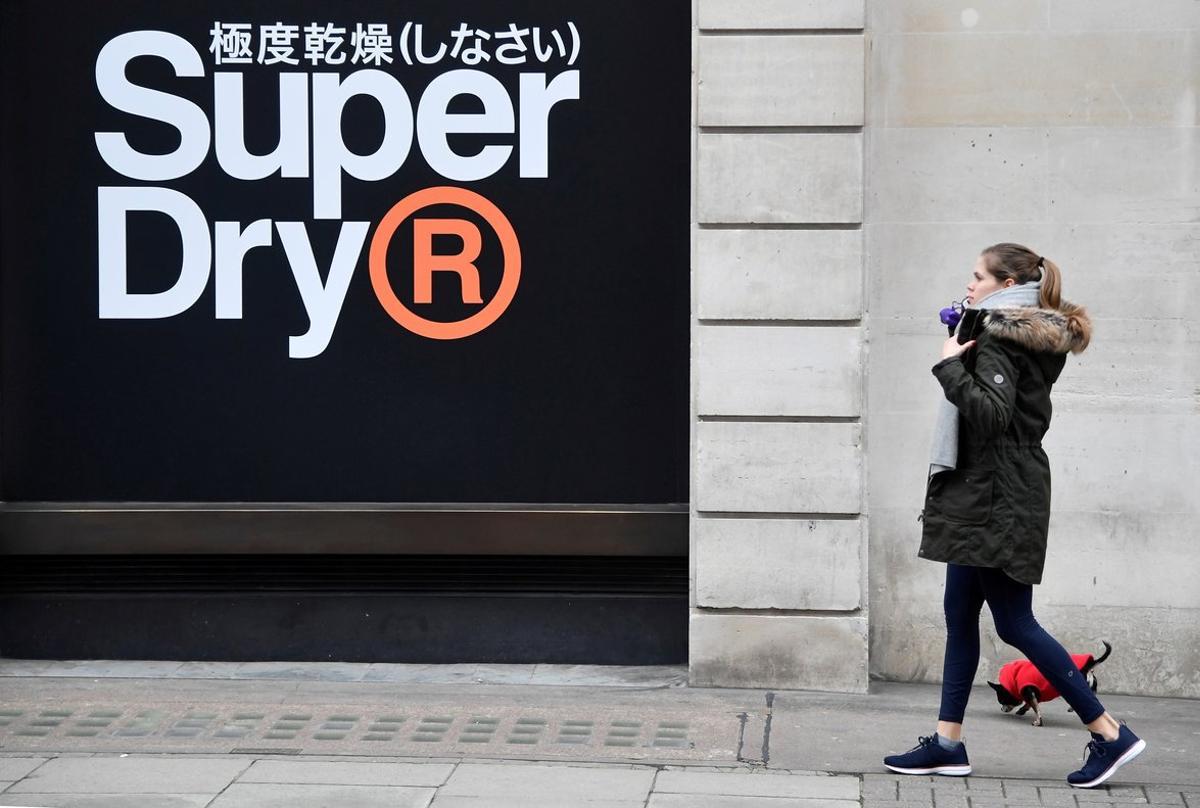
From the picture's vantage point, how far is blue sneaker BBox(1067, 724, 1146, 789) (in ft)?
18.1

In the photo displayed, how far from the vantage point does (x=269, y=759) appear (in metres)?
5.88

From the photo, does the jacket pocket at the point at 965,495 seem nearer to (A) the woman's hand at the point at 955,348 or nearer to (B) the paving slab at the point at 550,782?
(A) the woman's hand at the point at 955,348

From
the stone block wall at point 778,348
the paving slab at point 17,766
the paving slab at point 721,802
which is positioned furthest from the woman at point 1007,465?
the paving slab at point 17,766

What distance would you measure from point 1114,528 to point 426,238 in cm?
345

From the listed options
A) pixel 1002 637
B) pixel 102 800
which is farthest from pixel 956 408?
pixel 102 800

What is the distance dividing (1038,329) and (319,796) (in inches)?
114

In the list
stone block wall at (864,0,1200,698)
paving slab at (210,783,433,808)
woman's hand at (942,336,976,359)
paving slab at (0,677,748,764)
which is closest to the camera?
paving slab at (210,783,433,808)

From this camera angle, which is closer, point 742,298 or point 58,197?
point 742,298

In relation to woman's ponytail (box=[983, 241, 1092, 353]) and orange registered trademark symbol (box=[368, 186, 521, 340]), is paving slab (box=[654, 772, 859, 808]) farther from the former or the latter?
orange registered trademark symbol (box=[368, 186, 521, 340])

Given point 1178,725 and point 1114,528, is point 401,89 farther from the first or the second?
point 1178,725

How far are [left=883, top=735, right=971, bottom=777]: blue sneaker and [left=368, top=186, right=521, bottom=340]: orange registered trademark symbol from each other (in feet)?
9.67

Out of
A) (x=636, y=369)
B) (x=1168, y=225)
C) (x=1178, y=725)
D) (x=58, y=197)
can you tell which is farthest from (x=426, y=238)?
(x=1178, y=725)

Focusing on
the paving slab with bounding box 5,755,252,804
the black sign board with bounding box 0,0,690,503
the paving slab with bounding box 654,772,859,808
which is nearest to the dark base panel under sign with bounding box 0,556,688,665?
the black sign board with bounding box 0,0,690,503

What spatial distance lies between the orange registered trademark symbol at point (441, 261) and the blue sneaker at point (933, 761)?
295cm
